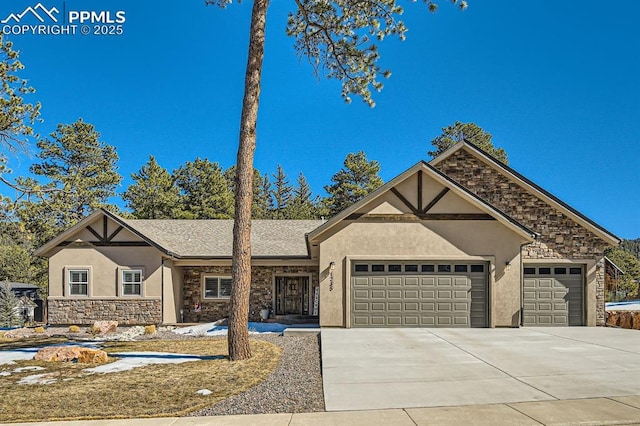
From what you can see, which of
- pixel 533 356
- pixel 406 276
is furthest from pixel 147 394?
pixel 406 276

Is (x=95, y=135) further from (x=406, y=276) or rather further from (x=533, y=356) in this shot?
(x=533, y=356)

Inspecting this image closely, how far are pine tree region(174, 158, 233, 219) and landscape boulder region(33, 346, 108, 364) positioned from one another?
27.9 meters

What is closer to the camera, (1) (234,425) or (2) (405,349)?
(1) (234,425)

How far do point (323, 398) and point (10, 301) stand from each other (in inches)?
978

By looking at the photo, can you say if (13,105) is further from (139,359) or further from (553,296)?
(553,296)

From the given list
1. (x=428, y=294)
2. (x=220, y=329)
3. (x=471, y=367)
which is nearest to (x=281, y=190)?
(x=220, y=329)

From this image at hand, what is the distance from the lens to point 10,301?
80.8ft

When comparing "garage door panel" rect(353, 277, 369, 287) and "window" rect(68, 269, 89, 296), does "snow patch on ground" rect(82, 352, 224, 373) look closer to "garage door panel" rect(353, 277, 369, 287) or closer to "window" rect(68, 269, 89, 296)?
"garage door panel" rect(353, 277, 369, 287)

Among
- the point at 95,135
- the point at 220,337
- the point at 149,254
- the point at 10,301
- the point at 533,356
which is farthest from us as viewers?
the point at 95,135

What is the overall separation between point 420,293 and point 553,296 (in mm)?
4918

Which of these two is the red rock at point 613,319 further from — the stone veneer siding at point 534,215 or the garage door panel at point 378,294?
the garage door panel at point 378,294

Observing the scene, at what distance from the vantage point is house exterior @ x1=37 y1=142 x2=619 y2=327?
14680 mm

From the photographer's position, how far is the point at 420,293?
48.6 ft

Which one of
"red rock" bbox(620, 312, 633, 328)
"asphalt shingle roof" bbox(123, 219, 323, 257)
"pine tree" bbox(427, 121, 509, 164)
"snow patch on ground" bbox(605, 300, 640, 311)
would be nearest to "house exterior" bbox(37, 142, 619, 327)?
"asphalt shingle roof" bbox(123, 219, 323, 257)
